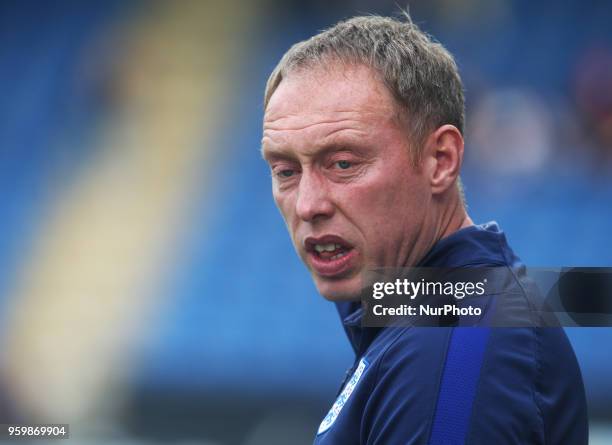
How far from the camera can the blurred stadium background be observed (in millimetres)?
5820

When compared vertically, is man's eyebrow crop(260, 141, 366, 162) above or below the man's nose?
above

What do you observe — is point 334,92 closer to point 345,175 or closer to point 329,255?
point 345,175

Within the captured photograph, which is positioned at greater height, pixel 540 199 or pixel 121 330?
pixel 540 199

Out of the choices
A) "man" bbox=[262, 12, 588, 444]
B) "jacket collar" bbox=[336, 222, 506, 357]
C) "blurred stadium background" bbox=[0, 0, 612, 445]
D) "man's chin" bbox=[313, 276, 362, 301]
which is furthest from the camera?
"blurred stadium background" bbox=[0, 0, 612, 445]

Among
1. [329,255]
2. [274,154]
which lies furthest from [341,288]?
[274,154]

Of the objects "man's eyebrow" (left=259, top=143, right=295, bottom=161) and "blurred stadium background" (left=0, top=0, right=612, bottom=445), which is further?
"blurred stadium background" (left=0, top=0, right=612, bottom=445)

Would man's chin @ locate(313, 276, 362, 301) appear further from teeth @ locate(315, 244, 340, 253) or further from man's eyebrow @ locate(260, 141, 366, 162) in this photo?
man's eyebrow @ locate(260, 141, 366, 162)

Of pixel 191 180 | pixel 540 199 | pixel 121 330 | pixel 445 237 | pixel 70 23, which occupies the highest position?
pixel 70 23

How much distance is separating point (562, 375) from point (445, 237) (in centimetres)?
36

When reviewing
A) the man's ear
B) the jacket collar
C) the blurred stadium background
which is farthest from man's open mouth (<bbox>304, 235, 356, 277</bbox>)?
the blurred stadium background

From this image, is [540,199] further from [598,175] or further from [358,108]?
[358,108]

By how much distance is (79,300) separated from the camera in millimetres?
6457

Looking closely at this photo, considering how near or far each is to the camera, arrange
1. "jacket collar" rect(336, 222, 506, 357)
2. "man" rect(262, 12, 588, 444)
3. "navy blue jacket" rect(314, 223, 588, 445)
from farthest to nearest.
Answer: "jacket collar" rect(336, 222, 506, 357) → "man" rect(262, 12, 588, 444) → "navy blue jacket" rect(314, 223, 588, 445)

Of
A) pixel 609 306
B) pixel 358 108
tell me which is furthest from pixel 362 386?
pixel 609 306
